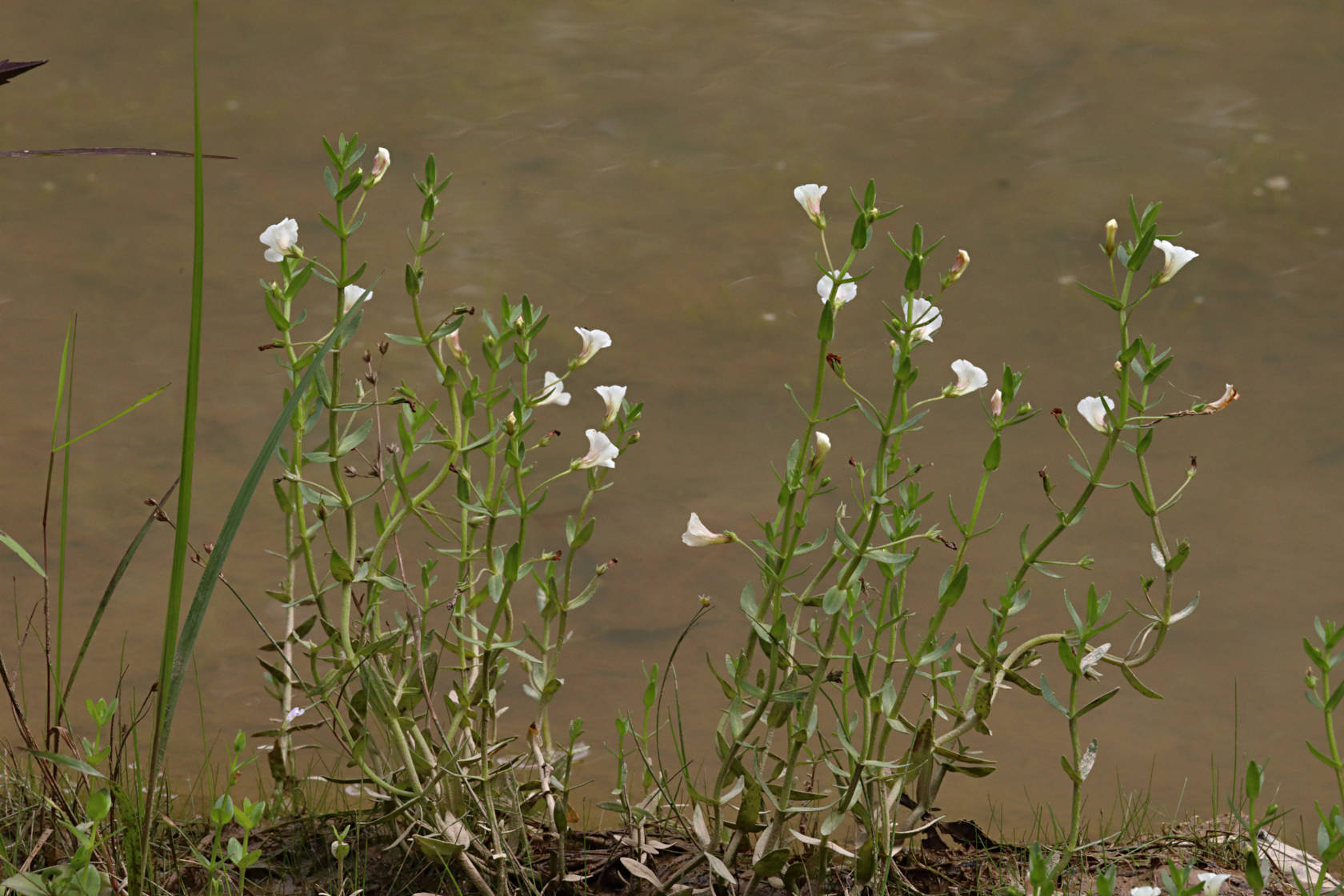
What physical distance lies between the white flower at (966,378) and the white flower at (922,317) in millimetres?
42

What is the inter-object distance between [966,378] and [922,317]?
0.33ft

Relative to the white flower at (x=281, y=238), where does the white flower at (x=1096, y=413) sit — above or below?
below

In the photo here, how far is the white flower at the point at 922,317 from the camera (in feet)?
3.68

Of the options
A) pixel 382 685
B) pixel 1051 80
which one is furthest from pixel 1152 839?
pixel 1051 80

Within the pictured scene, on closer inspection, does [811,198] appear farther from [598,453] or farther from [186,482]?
[186,482]

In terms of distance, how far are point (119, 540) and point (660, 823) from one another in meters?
1.69

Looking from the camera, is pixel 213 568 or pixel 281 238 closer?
pixel 213 568

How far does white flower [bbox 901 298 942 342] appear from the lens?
1.12 m

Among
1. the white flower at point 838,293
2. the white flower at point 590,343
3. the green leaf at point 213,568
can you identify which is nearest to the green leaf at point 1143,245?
the white flower at point 838,293

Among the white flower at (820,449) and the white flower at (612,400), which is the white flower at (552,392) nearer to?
the white flower at (612,400)

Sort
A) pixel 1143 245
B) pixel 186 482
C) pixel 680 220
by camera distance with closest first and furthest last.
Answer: pixel 186 482 < pixel 1143 245 < pixel 680 220

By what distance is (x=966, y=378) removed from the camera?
1197 mm

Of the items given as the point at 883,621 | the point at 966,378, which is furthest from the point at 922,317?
the point at 883,621

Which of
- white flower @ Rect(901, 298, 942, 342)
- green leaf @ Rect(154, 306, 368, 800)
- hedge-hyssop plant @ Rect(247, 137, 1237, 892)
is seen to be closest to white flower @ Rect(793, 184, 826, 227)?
hedge-hyssop plant @ Rect(247, 137, 1237, 892)
